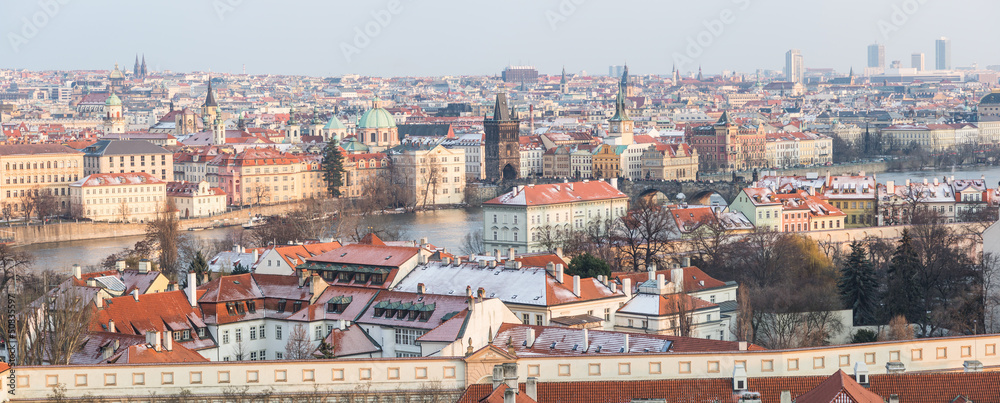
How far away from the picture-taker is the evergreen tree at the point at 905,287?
20.2 m

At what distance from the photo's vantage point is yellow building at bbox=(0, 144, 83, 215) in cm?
4591

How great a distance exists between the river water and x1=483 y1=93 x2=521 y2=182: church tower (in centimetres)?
1000

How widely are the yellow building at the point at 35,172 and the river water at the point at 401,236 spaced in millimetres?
6109

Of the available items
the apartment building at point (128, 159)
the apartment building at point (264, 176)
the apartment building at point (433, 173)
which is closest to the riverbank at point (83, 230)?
the apartment building at point (128, 159)

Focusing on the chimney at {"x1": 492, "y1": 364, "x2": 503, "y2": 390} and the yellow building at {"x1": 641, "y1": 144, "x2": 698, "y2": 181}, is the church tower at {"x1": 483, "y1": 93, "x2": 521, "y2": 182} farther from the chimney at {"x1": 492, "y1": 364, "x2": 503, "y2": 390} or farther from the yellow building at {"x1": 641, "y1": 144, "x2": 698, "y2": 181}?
the chimney at {"x1": 492, "y1": 364, "x2": 503, "y2": 390}

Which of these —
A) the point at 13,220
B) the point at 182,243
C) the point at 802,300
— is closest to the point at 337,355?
the point at 802,300

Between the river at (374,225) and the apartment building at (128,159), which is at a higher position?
the apartment building at (128,159)

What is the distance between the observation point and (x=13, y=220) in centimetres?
4378

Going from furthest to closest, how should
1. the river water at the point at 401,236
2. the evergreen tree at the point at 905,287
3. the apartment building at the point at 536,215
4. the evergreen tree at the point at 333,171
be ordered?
1. the evergreen tree at the point at 333,171
2. the river water at the point at 401,236
3. the apartment building at the point at 536,215
4. the evergreen tree at the point at 905,287

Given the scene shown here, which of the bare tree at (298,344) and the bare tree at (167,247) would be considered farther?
the bare tree at (167,247)

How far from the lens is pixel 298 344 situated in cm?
1625

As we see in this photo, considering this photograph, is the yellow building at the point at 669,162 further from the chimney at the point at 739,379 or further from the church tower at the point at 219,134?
the chimney at the point at 739,379

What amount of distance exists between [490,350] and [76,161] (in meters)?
38.8

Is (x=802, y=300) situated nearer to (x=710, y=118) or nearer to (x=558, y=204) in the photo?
(x=558, y=204)
